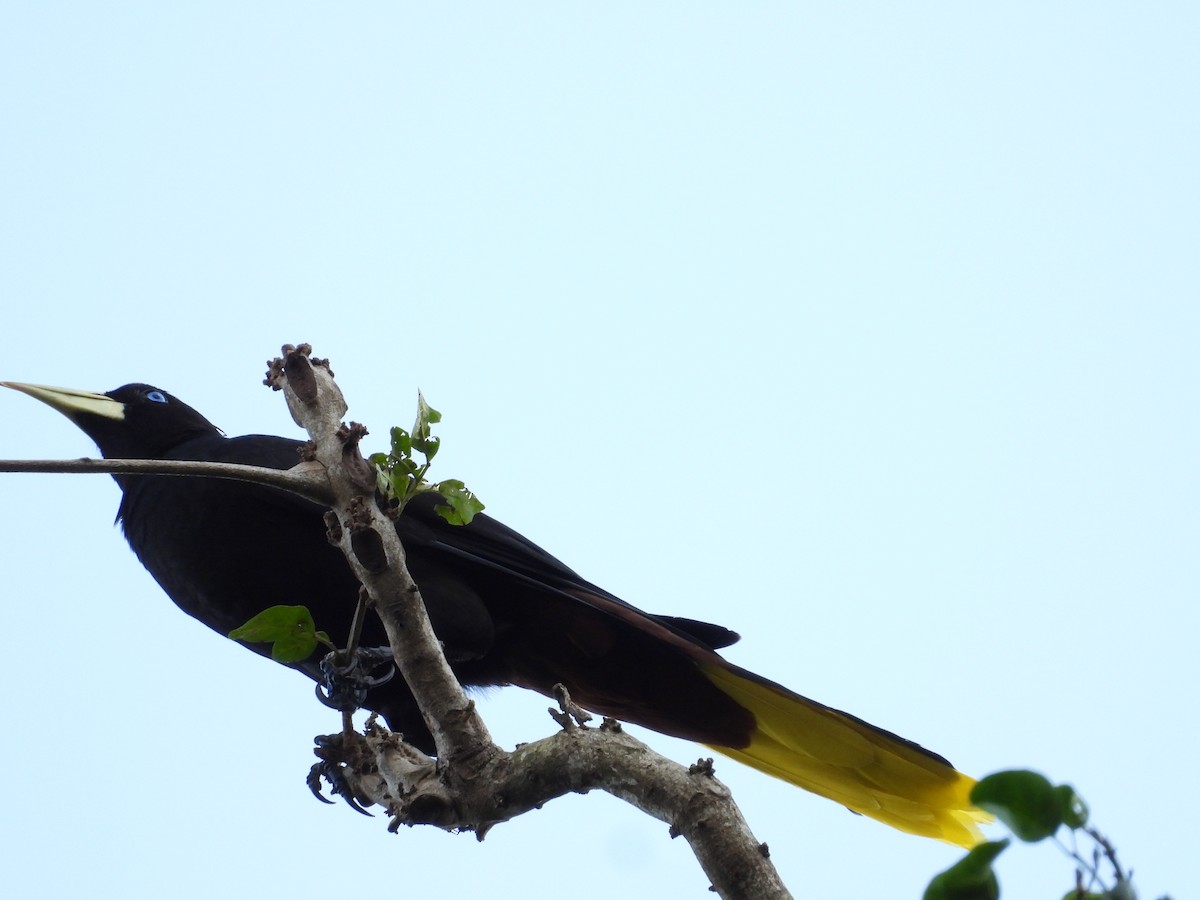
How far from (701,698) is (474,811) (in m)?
1.34

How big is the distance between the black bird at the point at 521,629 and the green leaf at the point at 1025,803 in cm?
215

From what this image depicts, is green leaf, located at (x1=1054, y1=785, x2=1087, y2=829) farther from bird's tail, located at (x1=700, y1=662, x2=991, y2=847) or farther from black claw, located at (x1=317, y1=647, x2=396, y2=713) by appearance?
bird's tail, located at (x1=700, y1=662, x2=991, y2=847)

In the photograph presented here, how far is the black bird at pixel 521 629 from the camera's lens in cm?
348

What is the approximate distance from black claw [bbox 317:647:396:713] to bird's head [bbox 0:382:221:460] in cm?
153

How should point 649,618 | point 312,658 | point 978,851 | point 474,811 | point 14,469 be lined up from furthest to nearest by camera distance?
point 649,618 → point 312,658 → point 474,811 → point 14,469 → point 978,851

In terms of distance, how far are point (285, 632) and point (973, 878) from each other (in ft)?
5.54

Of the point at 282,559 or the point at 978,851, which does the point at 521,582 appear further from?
the point at 978,851

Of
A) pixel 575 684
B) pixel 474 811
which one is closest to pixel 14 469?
pixel 474 811

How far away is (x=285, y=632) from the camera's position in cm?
261

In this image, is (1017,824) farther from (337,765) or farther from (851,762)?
(851,762)

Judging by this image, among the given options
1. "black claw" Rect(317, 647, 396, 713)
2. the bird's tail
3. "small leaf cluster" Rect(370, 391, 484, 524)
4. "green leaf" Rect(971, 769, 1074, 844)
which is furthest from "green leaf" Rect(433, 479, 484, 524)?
"green leaf" Rect(971, 769, 1074, 844)

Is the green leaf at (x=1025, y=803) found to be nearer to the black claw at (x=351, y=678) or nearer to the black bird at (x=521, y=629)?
the black claw at (x=351, y=678)

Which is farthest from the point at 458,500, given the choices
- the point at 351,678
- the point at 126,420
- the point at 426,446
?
the point at 126,420

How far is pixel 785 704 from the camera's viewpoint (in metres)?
3.58
